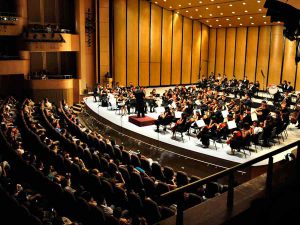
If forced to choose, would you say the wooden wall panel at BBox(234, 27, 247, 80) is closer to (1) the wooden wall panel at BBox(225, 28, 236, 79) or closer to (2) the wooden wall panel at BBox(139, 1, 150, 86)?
(1) the wooden wall panel at BBox(225, 28, 236, 79)

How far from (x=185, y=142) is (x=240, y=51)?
1509 cm

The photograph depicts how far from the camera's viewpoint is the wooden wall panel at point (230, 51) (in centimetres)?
2420

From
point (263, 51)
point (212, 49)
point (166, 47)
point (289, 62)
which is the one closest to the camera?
point (289, 62)

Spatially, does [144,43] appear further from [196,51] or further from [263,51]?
[263,51]

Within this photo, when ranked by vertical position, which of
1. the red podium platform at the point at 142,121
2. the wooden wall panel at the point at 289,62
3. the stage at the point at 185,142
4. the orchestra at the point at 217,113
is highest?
the wooden wall panel at the point at 289,62

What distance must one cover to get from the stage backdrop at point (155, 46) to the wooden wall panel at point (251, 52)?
12.8 ft

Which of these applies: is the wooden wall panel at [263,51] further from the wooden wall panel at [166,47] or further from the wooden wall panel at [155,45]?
the wooden wall panel at [155,45]

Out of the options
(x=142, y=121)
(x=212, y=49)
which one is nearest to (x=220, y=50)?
(x=212, y=49)

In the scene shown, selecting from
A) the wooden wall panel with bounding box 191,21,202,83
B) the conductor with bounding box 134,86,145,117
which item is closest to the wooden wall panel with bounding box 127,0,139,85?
the wooden wall panel with bounding box 191,21,202,83

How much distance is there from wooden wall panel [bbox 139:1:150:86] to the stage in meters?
8.55

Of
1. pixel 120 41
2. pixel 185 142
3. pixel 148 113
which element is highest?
pixel 120 41

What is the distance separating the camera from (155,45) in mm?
23062

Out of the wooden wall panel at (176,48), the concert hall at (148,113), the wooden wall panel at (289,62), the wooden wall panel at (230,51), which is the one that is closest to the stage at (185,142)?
the concert hall at (148,113)

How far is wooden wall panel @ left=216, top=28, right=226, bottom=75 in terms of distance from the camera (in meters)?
25.0
